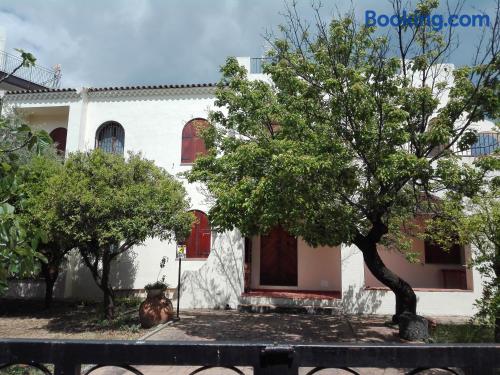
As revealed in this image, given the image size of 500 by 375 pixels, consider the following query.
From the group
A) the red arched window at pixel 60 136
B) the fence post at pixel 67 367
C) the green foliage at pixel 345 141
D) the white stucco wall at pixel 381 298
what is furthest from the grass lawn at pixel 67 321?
the fence post at pixel 67 367

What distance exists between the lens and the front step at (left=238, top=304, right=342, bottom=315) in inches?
537

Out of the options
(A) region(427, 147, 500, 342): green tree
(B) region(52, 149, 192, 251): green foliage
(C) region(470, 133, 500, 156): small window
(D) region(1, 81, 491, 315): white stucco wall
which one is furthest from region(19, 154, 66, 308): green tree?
(C) region(470, 133, 500, 156): small window

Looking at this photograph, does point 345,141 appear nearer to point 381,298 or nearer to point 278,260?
point 381,298

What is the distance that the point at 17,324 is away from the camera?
493 inches

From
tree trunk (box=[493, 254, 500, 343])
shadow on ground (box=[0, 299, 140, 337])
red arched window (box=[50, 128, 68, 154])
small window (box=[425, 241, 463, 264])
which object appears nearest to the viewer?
tree trunk (box=[493, 254, 500, 343])

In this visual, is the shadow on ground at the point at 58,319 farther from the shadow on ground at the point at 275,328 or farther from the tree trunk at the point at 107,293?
the shadow on ground at the point at 275,328

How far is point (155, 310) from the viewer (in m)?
11.7

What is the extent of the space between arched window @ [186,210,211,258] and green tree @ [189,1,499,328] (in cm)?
625

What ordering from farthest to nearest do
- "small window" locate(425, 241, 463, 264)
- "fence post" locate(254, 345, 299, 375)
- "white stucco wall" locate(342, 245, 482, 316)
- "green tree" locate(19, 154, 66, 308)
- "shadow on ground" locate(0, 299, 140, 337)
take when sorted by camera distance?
"small window" locate(425, 241, 463, 264), "white stucco wall" locate(342, 245, 482, 316), "shadow on ground" locate(0, 299, 140, 337), "green tree" locate(19, 154, 66, 308), "fence post" locate(254, 345, 299, 375)

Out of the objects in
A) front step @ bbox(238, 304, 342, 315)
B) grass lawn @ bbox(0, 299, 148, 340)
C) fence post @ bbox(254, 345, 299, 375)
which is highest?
fence post @ bbox(254, 345, 299, 375)

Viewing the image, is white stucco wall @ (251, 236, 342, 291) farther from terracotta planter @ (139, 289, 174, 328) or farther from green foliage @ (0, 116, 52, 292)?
green foliage @ (0, 116, 52, 292)

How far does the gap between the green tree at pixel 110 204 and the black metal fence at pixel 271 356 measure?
9.44 metres

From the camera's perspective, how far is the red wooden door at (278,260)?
1622 centimetres

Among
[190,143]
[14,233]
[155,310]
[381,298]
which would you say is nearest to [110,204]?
[155,310]
